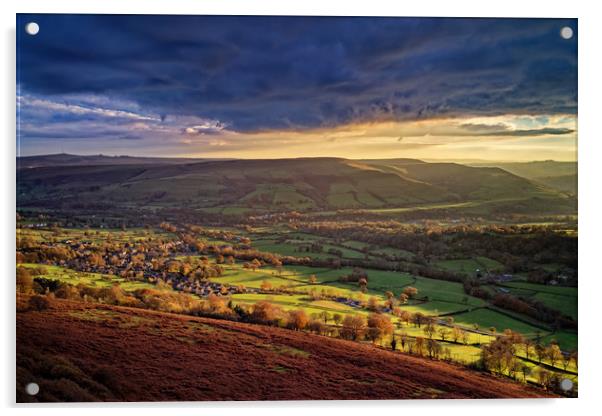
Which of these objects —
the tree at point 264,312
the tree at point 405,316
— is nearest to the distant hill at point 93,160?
the tree at point 264,312

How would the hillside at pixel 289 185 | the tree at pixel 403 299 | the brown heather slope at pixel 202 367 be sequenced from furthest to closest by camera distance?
1. the hillside at pixel 289 185
2. the tree at pixel 403 299
3. the brown heather slope at pixel 202 367

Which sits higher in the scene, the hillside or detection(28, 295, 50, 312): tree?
the hillside

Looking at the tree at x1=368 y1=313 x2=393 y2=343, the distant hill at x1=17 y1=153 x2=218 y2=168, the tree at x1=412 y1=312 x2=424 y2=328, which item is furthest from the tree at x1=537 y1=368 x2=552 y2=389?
the distant hill at x1=17 y1=153 x2=218 y2=168

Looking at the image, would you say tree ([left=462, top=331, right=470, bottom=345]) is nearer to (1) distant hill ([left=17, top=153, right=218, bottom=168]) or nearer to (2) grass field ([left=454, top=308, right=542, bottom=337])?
(2) grass field ([left=454, top=308, right=542, bottom=337])

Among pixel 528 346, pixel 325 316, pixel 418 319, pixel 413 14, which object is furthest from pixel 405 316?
pixel 413 14

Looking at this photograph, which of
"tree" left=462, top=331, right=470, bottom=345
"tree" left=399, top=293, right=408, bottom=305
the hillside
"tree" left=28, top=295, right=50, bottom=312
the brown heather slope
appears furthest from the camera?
the hillside

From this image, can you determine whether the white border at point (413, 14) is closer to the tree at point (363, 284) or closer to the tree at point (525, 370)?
the tree at point (525, 370)
